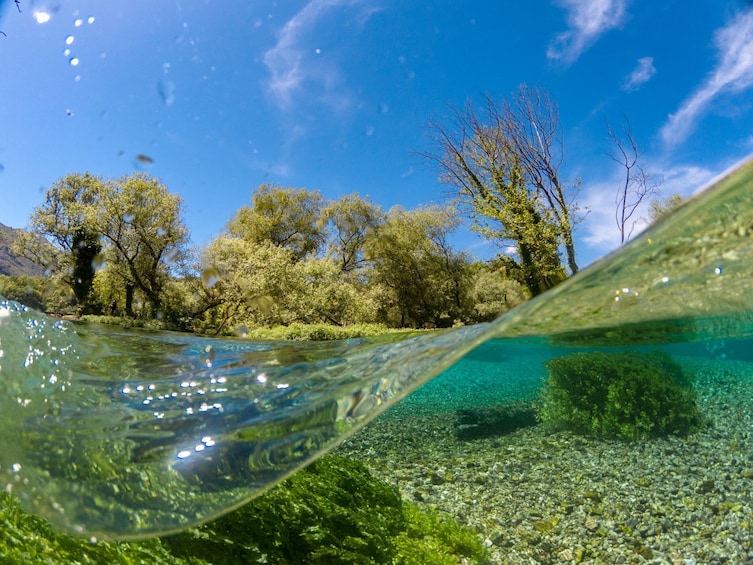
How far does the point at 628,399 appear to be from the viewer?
3.83 metres

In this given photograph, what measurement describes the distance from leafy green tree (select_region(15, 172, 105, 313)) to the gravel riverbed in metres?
4.10

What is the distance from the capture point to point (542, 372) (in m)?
5.39

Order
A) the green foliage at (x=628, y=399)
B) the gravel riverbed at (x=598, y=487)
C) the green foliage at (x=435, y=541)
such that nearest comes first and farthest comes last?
1. the green foliage at (x=435, y=541)
2. the gravel riverbed at (x=598, y=487)
3. the green foliage at (x=628, y=399)

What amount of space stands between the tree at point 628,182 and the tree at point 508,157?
62 cm

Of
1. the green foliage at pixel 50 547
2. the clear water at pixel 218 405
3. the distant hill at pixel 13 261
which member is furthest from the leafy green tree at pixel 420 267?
the green foliage at pixel 50 547

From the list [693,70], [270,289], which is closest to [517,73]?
[693,70]

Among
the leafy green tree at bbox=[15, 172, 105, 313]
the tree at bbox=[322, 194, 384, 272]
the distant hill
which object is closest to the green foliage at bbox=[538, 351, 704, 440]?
the tree at bbox=[322, 194, 384, 272]

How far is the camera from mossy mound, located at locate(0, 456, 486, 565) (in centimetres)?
111

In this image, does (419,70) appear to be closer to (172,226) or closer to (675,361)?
(172,226)

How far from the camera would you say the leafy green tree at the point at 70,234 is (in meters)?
5.42

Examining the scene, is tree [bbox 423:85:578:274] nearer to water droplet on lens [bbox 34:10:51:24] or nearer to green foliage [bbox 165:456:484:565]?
green foliage [bbox 165:456:484:565]

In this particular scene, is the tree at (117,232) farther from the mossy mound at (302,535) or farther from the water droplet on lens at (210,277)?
the mossy mound at (302,535)

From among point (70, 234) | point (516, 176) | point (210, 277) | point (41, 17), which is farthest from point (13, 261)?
point (516, 176)

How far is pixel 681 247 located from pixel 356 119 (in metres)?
5.41
